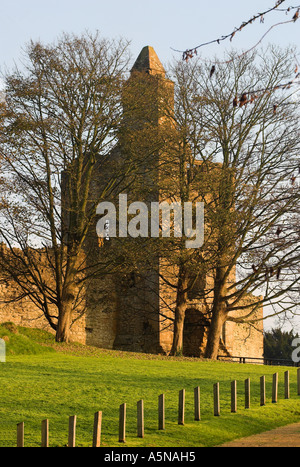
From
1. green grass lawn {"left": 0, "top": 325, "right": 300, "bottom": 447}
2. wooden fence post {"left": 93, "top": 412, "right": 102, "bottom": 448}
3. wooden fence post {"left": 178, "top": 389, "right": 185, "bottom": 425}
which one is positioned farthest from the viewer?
wooden fence post {"left": 178, "top": 389, "right": 185, "bottom": 425}

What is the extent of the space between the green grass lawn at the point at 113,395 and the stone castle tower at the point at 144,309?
5611mm

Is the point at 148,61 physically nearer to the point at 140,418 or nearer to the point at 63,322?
→ the point at 63,322

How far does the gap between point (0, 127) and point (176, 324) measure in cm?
989

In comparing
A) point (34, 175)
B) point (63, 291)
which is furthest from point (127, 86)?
point (63, 291)

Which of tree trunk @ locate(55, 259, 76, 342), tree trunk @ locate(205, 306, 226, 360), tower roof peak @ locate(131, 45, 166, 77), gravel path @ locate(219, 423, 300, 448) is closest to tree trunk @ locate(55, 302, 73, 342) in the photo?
tree trunk @ locate(55, 259, 76, 342)

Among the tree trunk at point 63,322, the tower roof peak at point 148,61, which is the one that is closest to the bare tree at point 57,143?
the tree trunk at point 63,322

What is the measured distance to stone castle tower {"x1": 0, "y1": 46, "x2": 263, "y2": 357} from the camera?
24.6m

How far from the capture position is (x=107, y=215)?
22250 mm

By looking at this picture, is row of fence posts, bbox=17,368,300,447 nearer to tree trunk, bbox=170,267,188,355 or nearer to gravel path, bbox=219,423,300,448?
gravel path, bbox=219,423,300,448

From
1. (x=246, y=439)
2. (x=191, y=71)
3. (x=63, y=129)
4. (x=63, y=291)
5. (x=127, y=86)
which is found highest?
(x=191, y=71)

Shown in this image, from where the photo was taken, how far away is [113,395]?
42.5 feet

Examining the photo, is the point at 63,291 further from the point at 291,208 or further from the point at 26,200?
the point at 291,208

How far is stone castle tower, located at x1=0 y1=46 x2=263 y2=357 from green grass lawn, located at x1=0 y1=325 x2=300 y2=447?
5.61 meters

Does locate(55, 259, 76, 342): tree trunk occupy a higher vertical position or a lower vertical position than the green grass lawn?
higher
